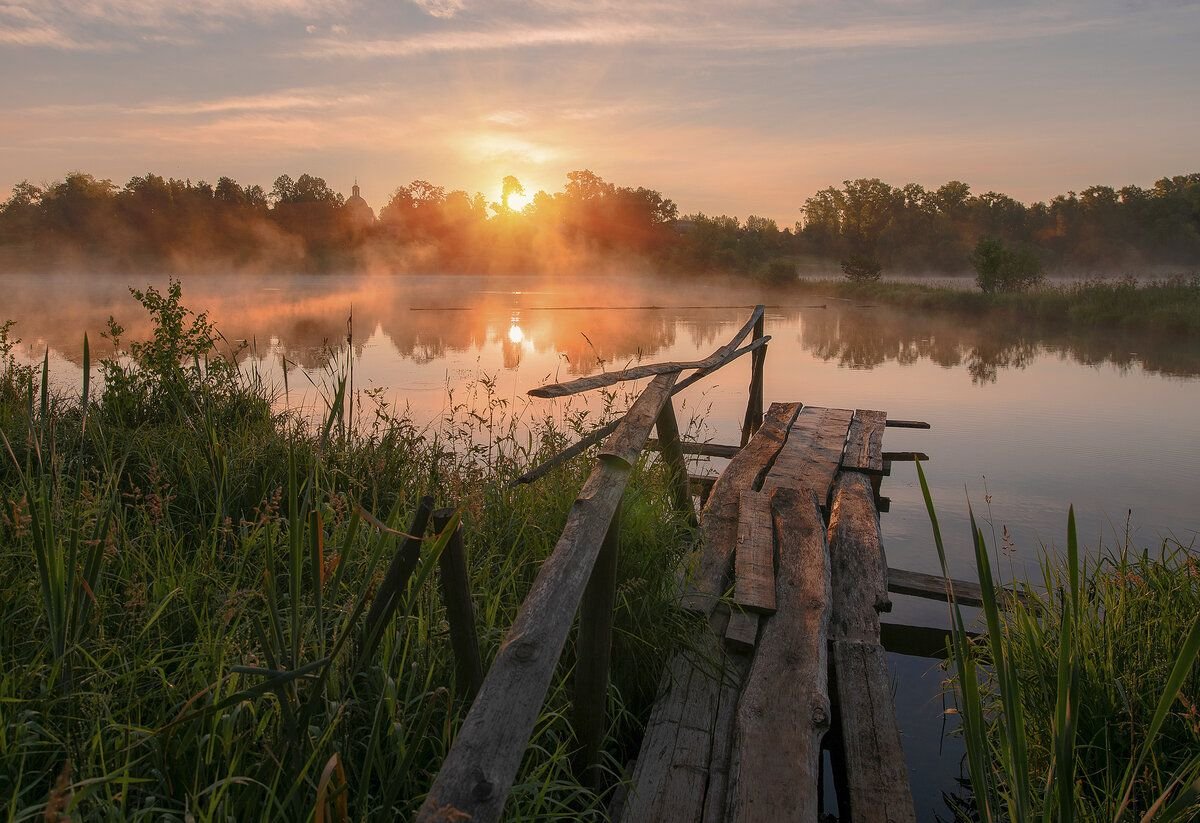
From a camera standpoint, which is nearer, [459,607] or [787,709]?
[459,607]

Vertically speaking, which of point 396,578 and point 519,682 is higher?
point 396,578

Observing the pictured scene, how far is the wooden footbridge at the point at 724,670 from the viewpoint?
1.56 m

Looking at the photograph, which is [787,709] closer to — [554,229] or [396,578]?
[396,578]

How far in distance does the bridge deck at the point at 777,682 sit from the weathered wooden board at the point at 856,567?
1 centimetres

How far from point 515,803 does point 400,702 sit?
0.48m

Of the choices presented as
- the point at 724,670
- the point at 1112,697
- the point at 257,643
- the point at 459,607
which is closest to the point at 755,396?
the point at 724,670

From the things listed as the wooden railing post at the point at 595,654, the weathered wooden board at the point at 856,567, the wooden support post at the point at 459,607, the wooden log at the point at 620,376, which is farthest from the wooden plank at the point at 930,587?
the wooden support post at the point at 459,607

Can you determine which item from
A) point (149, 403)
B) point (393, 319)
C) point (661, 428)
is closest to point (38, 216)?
point (393, 319)

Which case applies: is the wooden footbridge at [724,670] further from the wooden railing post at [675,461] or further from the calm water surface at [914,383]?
the calm water surface at [914,383]

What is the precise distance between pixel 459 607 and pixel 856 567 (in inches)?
109

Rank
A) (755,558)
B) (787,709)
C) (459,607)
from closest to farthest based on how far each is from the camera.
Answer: (459,607) < (787,709) < (755,558)

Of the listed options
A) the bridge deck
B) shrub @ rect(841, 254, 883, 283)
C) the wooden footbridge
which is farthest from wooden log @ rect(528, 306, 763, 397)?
shrub @ rect(841, 254, 883, 283)

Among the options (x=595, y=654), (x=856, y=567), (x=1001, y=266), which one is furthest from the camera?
(x=1001, y=266)

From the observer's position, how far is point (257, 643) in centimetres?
251
